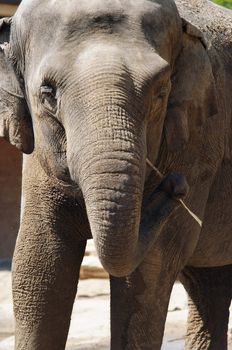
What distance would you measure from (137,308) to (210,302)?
1470 millimetres

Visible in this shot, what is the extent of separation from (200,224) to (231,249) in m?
0.54

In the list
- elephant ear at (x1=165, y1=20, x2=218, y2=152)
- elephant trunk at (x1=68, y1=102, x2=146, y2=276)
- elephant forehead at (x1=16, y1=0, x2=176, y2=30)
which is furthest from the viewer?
elephant ear at (x1=165, y1=20, x2=218, y2=152)

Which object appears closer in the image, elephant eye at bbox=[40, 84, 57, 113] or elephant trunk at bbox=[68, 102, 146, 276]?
elephant trunk at bbox=[68, 102, 146, 276]

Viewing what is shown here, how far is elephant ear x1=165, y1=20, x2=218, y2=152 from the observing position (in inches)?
192

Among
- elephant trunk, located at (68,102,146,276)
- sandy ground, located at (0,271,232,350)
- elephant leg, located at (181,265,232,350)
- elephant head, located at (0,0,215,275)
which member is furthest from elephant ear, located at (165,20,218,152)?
sandy ground, located at (0,271,232,350)

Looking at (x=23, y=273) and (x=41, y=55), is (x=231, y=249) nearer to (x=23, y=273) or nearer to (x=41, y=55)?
(x=23, y=273)

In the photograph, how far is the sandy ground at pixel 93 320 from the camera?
7508mm

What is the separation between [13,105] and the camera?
495cm

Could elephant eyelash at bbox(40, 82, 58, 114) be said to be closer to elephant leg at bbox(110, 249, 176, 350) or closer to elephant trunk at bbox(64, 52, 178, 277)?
elephant trunk at bbox(64, 52, 178, 277)

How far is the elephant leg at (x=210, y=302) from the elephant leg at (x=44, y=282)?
140 centimetres

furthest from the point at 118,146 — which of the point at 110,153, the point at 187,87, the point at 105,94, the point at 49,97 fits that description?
the point at 187,87

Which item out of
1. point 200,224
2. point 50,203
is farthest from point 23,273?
point 200,224

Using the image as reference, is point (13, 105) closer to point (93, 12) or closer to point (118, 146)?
point (93, 12)

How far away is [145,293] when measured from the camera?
511cm
